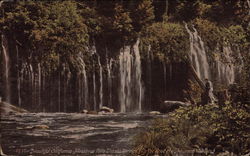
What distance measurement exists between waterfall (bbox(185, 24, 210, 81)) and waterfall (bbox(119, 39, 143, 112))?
1.35 m

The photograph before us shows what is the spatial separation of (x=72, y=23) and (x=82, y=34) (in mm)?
600

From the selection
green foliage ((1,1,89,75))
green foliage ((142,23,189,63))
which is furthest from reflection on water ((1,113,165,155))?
green foliage ((142,23,189,63))

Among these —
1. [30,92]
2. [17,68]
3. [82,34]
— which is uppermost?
[82,34]

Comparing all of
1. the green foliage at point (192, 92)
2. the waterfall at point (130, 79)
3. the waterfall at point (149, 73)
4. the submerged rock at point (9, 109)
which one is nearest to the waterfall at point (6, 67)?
the submerged rock at point (9, 109)

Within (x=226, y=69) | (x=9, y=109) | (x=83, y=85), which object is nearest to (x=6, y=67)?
(x=9, y=109)

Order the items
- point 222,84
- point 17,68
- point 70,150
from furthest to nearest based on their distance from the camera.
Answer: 1. point 17,68
2. point 222,84
3. point 70,150

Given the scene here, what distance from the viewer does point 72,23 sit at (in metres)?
7.72

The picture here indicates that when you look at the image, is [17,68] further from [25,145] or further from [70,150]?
[70,150]

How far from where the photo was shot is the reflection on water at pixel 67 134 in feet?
19.3

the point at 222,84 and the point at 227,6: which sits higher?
the point at 227,6

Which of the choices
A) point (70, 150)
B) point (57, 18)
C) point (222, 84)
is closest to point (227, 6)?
point (222, 84)

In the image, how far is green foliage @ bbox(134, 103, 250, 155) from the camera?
19.2ft

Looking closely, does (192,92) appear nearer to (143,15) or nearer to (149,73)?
(149,73)

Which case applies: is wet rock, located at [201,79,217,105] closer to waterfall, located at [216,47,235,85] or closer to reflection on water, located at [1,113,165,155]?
waterfall, located at [216,47,235,85]
